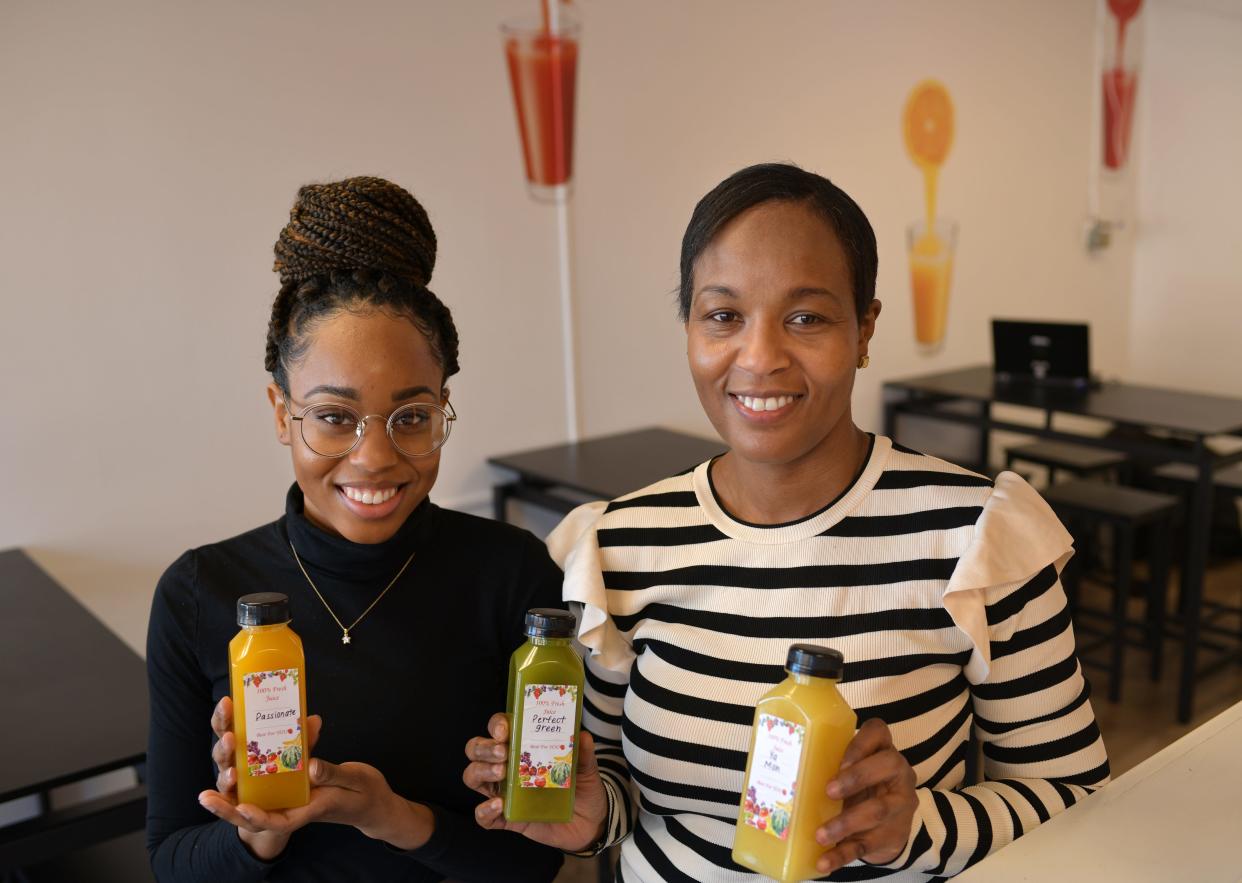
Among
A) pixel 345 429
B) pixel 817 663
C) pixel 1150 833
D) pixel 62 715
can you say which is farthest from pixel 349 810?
pixel 62 715

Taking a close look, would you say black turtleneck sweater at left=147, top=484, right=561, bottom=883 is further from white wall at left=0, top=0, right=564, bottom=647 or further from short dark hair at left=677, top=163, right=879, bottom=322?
white wall at left=0, top=0, right=564, bottom=647

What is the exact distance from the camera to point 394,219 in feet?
3.94

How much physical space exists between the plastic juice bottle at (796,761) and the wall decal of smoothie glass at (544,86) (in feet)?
8.98

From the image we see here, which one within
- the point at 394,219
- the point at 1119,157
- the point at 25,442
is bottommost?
the point at 25,442

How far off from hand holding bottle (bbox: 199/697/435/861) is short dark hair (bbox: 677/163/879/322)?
628 millimetres

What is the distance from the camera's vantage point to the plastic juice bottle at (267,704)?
99 cm

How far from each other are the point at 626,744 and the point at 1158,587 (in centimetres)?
303

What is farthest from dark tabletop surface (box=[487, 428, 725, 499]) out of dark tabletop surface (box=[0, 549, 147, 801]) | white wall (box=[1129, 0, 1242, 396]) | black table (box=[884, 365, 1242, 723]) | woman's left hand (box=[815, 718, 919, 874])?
white wall (box=[1129, 0, 1242, 396])

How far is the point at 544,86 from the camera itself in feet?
11.1

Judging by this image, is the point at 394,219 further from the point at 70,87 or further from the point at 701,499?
the point at 70,87

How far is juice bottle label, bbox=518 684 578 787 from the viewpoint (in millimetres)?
1039

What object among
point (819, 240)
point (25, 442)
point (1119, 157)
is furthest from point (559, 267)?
point (1119, 157)

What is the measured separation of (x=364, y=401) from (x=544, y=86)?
246 cm

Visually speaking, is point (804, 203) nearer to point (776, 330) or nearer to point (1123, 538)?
point (776, 330)
